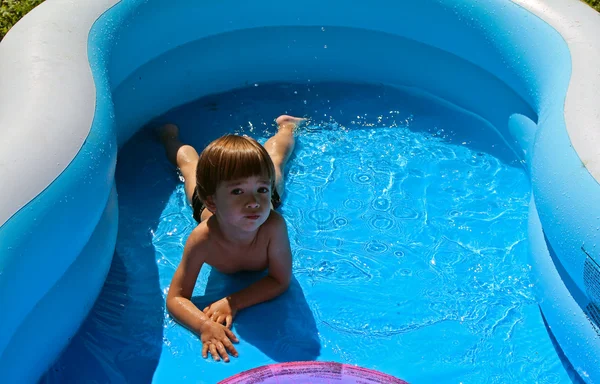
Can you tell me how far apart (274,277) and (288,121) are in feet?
3.60

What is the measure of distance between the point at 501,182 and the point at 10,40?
218cm

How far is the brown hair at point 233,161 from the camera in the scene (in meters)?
2.32

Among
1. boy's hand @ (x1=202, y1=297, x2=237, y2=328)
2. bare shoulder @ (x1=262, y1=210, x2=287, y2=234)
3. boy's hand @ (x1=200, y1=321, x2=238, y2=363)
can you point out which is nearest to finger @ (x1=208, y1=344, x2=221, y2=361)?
boy's hand @ (x1=200, y1=321, x2=238, y2=363)

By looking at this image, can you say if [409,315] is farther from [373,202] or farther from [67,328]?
[67,328]

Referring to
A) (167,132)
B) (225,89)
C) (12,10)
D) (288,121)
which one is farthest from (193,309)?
(12,10)

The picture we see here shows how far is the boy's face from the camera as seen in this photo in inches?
92.5

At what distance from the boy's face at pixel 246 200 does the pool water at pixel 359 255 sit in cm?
41

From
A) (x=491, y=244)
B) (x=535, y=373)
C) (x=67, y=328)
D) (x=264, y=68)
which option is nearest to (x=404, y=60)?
(x=264, y=68)

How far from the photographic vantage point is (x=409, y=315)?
2648mm

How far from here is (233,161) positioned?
2.32m

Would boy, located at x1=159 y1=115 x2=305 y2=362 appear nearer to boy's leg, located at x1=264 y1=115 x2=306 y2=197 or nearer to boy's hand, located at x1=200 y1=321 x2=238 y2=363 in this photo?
boy's hand, located at x1=200 y1=321 x2=238 y2=363

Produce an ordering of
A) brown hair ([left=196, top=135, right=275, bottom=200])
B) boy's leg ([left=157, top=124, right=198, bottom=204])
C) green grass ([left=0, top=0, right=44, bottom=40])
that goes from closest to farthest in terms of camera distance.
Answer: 1. brown hair ([left=196, top=135, right=275, bottom=200])
2. boy's leg ([left=157, top=124, right=198, bottom=204])
3. green grass ([left=0, top=0, right=44, bottom=40])

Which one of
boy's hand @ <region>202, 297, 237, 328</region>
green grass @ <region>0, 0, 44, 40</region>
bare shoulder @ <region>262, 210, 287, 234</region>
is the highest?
green grass @ <region>0, 0, 44, 40</region>

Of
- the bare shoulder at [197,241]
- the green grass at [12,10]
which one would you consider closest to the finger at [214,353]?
the bare shoulder at [197,241]
